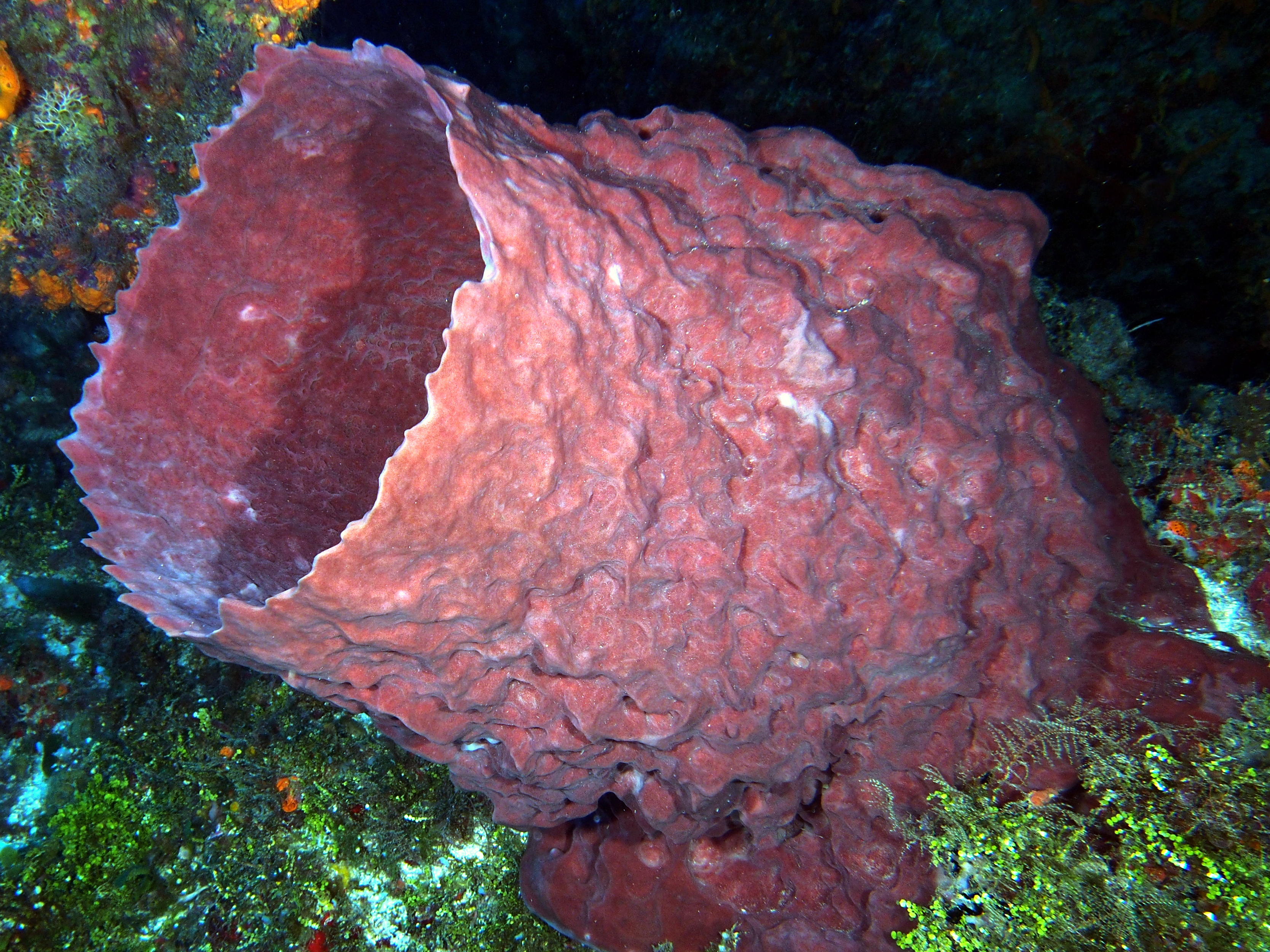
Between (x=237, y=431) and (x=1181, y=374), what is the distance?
5700 millimetres

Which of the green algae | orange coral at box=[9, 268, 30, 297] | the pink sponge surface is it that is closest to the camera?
the pink sponge surface

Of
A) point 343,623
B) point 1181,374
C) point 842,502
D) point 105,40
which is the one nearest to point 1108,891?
point 842,502

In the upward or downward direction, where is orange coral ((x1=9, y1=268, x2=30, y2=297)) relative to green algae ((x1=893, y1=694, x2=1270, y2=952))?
downward

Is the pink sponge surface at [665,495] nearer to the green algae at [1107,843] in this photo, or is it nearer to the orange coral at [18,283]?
the green algae at [1107,843]

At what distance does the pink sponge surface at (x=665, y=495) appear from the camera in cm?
175

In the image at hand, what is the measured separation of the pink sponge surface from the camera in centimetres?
175

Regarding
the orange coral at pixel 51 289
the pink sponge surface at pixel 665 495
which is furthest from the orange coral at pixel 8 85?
the pink sponge surface at pixel 665 495

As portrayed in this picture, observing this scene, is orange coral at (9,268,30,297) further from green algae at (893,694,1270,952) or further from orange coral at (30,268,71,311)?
green algae at (893,694,1270,952)

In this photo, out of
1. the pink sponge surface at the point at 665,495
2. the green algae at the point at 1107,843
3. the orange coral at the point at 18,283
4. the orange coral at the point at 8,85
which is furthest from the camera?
the orange coral at the point at 18,283

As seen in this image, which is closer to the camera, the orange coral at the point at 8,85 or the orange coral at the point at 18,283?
the orange coral at the point at 8,85

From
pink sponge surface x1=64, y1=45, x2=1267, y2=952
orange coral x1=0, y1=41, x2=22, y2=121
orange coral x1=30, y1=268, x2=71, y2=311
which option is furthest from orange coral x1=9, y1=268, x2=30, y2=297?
pink sponge surface x1=64, y1=45, x2=1267, y2=952

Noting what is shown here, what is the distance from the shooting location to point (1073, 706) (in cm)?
223

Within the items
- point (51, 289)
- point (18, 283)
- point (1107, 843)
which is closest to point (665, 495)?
point (1107, 843)

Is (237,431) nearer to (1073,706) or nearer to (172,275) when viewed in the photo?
(172,275)
